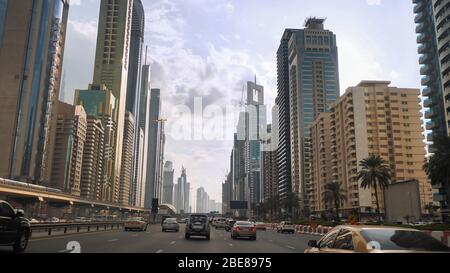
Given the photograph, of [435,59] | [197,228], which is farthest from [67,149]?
[197,228]

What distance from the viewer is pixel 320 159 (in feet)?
544

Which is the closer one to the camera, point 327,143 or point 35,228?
point 35,228

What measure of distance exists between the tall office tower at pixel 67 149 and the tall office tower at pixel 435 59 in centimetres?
13974

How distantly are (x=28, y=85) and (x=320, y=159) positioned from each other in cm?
11074

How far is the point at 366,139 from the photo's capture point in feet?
432

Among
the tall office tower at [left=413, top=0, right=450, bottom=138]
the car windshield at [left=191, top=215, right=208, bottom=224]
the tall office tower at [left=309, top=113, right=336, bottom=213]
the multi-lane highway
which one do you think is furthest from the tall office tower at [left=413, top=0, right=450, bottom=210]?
the multi-lane highway

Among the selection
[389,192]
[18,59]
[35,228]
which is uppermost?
[18,59]

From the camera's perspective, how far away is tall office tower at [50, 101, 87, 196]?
18012 centimetres

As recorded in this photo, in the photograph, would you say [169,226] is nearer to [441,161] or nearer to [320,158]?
[441,161]

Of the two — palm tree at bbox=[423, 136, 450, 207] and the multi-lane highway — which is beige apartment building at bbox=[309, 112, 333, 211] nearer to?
palm tree at bbox=[423, 136, 450, 207]

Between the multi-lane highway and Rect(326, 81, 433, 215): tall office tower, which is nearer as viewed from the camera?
the multi-lane highway
